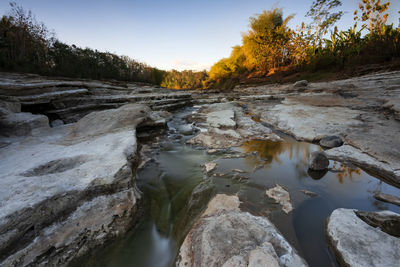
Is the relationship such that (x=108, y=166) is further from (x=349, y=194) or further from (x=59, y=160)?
(x=349, y=194)

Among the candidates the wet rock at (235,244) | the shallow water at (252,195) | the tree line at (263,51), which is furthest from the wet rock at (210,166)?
the tree line at (263,51)

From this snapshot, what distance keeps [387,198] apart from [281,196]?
94cm

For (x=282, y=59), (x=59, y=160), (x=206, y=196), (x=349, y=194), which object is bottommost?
(x=206, y=196)

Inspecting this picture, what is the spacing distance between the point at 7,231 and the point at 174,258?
103 cm

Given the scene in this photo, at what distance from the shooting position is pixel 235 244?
93cm

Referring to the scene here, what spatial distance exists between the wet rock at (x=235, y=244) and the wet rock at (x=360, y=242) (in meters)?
0.30

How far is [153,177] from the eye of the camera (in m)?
2.08

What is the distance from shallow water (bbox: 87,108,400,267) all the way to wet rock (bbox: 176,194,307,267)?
0.63 feet

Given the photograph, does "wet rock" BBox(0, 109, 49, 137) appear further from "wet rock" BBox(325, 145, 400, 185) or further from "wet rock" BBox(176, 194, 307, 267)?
"wet rock" BBox(325, 145, 400, 185)

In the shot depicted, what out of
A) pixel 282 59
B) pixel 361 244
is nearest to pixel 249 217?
pixel 361 244

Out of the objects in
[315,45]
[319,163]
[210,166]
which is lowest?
[210,166]

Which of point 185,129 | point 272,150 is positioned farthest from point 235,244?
point 185,129

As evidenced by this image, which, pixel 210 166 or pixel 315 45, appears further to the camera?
pixel 315 45

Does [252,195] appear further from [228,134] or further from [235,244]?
[228,134]
